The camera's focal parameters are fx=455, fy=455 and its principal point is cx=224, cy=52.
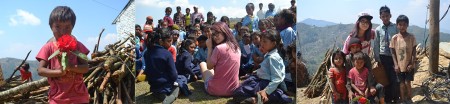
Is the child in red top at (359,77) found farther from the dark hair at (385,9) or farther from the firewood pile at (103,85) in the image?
the firewood pile at (103,85)

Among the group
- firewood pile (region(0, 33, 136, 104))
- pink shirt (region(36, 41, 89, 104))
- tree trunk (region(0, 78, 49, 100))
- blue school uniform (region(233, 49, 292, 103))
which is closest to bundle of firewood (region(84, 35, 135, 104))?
firewood pile (region(0, 33, 136, 104))

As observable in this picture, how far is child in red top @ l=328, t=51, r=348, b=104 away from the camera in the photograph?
12.8 ft

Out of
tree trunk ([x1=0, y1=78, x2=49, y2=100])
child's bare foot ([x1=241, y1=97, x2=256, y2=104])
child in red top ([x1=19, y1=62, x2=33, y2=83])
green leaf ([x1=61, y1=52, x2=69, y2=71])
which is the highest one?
green leaf ([x1=61, y1=52, x2=69, y2=71])

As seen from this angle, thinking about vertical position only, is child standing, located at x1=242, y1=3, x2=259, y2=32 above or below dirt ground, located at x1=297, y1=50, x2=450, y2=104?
above

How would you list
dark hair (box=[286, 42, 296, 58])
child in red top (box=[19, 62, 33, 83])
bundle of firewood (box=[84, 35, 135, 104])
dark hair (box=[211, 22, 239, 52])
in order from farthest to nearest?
child in red top (box=[19, 62, 33, 83]), bundle of firewood (box=[84, 35, 135, 104]), dark hair (box=[286, 42, 296, 58]), dark hair (box=[211, 22, 239, 52])

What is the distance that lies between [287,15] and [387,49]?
1050 mm

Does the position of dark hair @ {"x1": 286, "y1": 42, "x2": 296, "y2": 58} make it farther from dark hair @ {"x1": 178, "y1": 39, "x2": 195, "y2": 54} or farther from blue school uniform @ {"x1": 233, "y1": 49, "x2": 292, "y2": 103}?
dark hair @ {"x1": 178, "y1": 39, "x2": 195, "y2": 54}

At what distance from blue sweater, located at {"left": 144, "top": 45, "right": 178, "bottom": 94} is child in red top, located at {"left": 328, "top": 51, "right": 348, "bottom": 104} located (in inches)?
56.4

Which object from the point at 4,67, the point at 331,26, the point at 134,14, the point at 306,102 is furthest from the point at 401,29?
the point at 4,67

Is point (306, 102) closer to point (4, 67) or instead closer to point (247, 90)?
point (247, 90)

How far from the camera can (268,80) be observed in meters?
3.32

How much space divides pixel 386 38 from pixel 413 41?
0.24 metres

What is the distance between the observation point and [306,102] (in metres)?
4.52

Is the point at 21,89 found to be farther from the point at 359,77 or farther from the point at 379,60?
the point at 379,60
